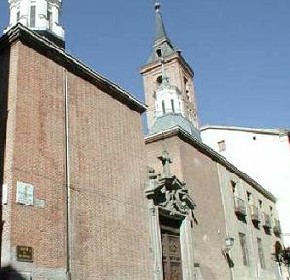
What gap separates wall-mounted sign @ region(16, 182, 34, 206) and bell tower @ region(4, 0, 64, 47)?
616 cm

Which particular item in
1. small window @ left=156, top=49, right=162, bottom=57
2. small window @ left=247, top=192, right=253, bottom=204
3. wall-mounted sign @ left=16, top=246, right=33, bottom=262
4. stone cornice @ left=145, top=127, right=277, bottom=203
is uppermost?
small window @ left=156, top=49, right=162, bottom=57

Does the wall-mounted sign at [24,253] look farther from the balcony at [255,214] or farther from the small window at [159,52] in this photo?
the small window at [159,52]

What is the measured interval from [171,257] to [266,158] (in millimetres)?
15845

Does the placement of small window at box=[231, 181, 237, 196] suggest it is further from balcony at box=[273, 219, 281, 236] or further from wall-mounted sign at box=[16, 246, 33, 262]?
wall-mounted sign at box=[16, 246, 33, 262]

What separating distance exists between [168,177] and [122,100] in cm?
→ 301

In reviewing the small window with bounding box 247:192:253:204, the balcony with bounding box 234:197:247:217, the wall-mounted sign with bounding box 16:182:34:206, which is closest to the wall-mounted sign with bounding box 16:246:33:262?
the wall-mounted sign with bounding box 16:182:34:206

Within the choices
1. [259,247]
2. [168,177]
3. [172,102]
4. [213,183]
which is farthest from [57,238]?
[172,102]

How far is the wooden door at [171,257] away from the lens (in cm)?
1502

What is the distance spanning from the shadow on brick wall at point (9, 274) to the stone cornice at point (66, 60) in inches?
225

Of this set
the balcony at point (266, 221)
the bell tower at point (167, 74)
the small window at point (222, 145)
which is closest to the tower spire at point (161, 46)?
the bell tower at point (167, 74)

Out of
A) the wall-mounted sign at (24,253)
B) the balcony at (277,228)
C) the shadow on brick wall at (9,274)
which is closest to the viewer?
the shadow on brick wall at (9,274)

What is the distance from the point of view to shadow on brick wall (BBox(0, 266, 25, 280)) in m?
9.36

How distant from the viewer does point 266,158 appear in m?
29.5

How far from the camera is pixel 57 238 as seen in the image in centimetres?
1087
